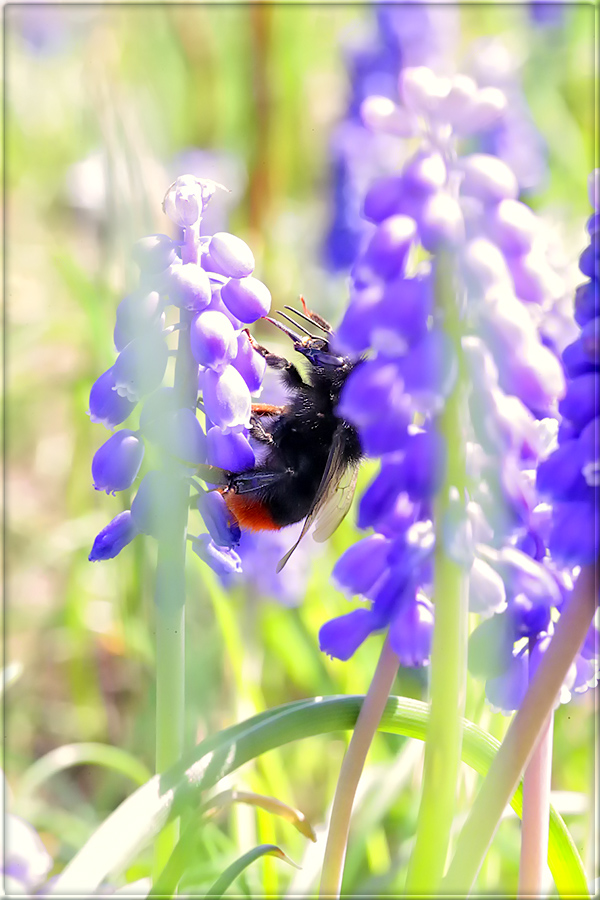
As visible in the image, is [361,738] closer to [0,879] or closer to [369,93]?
[0,879]

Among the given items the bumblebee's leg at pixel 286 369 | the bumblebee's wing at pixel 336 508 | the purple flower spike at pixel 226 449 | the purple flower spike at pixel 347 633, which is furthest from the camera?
the bumblebee's leg at pixel 286 369

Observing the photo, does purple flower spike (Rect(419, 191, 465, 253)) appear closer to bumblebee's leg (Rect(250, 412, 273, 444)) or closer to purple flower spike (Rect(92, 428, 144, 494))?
purple flower spike (Rect(92, 428, 144, 494))

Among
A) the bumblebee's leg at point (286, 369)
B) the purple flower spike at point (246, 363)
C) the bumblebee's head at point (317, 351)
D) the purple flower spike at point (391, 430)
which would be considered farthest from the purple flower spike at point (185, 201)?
the bumblebee's leg at point (286, 369)

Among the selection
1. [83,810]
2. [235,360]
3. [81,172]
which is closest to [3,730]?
[83,810]

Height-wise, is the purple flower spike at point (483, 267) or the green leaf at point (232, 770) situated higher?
the purple flower spike at point (483, 267)

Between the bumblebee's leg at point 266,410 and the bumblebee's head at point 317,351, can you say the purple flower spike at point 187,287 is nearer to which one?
the bumblebee's head at point 317,351

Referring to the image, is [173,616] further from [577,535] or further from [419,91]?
[419,91]

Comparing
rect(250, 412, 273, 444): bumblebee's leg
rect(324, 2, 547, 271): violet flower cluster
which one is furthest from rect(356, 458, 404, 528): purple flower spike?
rect(324, 2, 547, 271): violet flower cluster
